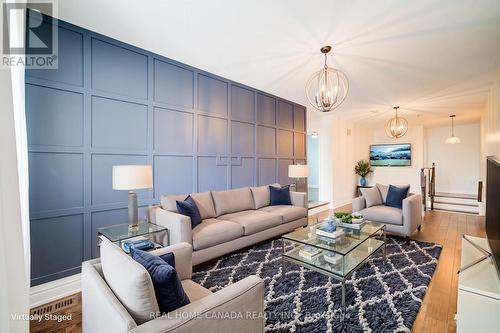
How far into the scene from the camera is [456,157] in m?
7.65

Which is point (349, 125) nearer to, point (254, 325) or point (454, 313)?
point (454, 313)

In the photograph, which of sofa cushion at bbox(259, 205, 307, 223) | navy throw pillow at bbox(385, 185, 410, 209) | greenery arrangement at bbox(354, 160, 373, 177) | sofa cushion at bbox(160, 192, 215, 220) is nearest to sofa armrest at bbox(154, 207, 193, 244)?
sofa cushion at bbox(160, 192, 215, 220)

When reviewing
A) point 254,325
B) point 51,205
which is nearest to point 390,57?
point 254,325

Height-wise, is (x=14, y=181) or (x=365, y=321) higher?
(x=14, y=181)

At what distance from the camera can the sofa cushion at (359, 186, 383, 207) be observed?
4.10 metres

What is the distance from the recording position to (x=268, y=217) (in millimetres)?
3357

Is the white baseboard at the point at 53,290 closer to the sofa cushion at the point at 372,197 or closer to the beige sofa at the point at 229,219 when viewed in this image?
the beige sofa at the point at 229,219

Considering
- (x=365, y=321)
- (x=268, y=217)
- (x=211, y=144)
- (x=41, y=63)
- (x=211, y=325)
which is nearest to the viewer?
(x=211, y=325)

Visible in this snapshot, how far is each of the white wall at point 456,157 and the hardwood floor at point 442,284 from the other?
379 centimetres

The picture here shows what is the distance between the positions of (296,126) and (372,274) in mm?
3666

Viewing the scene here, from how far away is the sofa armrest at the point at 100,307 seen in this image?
96 cm

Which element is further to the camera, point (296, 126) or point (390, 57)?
point (296, 126)

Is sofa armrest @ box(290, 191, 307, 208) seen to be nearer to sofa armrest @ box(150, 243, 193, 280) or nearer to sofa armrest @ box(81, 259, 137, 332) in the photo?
sofa armrest @ box(150, 243, 193, 280)

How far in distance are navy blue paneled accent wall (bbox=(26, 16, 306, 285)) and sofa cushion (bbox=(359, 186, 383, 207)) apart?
2.43 meters
